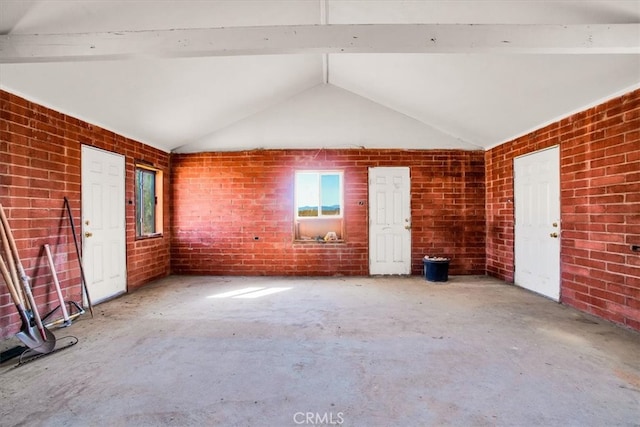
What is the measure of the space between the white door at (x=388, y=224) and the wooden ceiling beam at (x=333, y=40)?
3.48 meters

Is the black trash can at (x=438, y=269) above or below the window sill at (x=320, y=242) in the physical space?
below

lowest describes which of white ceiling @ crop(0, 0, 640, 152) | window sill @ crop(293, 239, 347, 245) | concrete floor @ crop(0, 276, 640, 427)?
concrete floor @ crop(0, 276, 640, 427)

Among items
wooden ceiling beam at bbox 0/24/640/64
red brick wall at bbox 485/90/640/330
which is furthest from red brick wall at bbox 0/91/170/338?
red brick wall at bbox 485/90/640/330

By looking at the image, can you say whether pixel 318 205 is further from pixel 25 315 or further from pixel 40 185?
pixel 25 315

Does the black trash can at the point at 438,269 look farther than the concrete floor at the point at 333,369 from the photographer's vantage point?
Yes

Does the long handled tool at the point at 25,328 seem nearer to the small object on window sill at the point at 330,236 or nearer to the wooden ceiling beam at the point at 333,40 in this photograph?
the wooden ceiling beam at the point at 333,40

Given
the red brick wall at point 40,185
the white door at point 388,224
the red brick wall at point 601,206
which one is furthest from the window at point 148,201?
the red brick wall at point 601,206

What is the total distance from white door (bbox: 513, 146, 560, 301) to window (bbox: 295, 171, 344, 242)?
116 inches

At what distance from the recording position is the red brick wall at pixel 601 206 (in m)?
3.11

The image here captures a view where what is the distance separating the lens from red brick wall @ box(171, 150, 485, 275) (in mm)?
5797

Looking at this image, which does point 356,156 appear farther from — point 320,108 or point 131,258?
point 131,258

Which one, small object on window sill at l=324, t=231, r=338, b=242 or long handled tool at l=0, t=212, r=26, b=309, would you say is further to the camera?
small object on window sill at l=324, t=231, r=338, b=242

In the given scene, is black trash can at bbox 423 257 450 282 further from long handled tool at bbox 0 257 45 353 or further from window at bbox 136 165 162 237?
long handled tool at bbox 0 257 45 353

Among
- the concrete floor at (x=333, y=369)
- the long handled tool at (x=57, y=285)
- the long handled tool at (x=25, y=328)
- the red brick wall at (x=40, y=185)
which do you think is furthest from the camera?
the long handled tool at (x=57, y=285)
